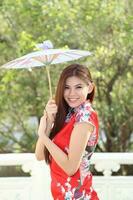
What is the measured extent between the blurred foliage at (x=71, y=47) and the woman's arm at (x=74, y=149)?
10.5 ft

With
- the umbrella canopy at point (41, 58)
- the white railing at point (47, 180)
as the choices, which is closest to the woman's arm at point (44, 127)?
the umbrella canopy at point (41, 58)

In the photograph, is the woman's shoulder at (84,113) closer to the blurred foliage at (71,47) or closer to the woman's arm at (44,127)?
the woman's arm at (44,127)

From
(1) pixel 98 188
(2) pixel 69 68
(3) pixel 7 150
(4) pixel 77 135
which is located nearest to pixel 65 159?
(4) pixel 77 135

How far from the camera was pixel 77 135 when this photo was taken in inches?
94.1

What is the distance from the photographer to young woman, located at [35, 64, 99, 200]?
7.93ft

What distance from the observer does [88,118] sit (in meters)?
2.45

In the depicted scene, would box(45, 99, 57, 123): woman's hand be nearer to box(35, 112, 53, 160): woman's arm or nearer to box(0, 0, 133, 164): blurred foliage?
box(35, 112, 53, 160): woman's arm

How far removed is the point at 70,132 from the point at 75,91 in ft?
0.61

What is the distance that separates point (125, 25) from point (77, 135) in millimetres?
3625

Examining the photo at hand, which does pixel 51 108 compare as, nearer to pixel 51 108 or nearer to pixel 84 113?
pixel 51 108

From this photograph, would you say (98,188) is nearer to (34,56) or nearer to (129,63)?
(34,56)

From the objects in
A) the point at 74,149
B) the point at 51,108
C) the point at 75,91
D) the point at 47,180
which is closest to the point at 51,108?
the point at 51,108

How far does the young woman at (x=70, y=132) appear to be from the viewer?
2.42 m

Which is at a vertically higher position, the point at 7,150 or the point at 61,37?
the point at 61,37
